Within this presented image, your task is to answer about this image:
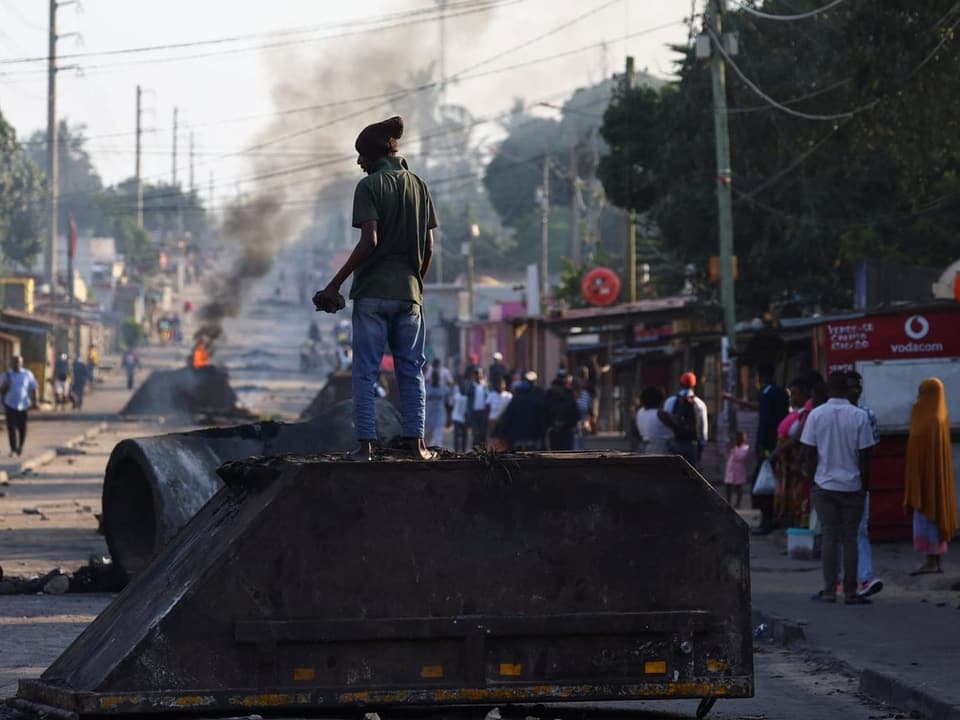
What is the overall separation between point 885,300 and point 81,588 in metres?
16.6

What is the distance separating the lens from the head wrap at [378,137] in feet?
26.7

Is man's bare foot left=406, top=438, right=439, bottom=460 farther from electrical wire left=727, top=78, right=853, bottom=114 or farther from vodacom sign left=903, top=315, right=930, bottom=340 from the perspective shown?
electrical wire left=727, top=78, right=853, bottom=114

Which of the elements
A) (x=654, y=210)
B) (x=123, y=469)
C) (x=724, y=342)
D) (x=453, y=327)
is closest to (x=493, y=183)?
(x=453, y=327)

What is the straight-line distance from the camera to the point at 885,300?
27.4 meters

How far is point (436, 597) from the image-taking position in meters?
7.10

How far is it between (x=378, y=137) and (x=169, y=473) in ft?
20.6

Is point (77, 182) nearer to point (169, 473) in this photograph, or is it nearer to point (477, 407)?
point (477, 407)

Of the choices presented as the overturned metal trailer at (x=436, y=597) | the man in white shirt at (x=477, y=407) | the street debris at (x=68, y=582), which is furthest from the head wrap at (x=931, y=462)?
the man in white shirt at (x=477, y=407)

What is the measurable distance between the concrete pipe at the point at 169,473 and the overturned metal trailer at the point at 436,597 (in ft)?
19.8

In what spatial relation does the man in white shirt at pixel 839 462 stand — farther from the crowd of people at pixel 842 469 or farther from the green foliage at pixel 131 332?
the green foliage at pixel 131 332

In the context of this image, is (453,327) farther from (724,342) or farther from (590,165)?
(724,342)

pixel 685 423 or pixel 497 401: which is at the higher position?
pixel 497 401

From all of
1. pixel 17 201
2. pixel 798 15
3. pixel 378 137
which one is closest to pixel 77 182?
pixel 17 201

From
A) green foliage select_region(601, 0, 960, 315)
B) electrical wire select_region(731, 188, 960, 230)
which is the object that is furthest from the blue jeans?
electrical wire select_region(731, 188, 960, 230)
